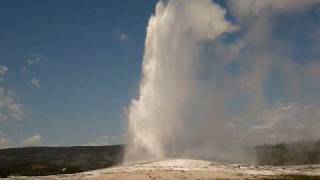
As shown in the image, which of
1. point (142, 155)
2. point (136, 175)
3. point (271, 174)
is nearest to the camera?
point (136, 175)

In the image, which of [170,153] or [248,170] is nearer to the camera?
[248,170]

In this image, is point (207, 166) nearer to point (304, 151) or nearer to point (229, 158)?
point (229, 158)

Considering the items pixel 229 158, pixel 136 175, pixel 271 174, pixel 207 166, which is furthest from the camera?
pixel 229 158

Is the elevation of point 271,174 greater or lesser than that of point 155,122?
lesser

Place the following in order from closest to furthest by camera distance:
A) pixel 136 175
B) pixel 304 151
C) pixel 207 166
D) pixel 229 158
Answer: pixel 136 175
pixel 207 166
pixel 229 158
pixel 304 151

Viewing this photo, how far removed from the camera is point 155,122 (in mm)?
92438

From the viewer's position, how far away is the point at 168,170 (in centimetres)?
6712

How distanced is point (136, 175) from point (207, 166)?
15.5 m

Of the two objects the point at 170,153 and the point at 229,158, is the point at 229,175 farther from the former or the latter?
the point at 229,158

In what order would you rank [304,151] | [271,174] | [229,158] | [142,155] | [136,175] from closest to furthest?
[136,175] → [271,174] → [142,155] → [229,158] → [304,151]

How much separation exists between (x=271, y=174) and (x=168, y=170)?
49.5 feet

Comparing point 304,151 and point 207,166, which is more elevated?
point 304,151

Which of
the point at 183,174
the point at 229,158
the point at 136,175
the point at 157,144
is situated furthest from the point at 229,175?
the point at 229,158

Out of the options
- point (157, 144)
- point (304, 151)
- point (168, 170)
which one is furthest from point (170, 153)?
point (304, 151)
